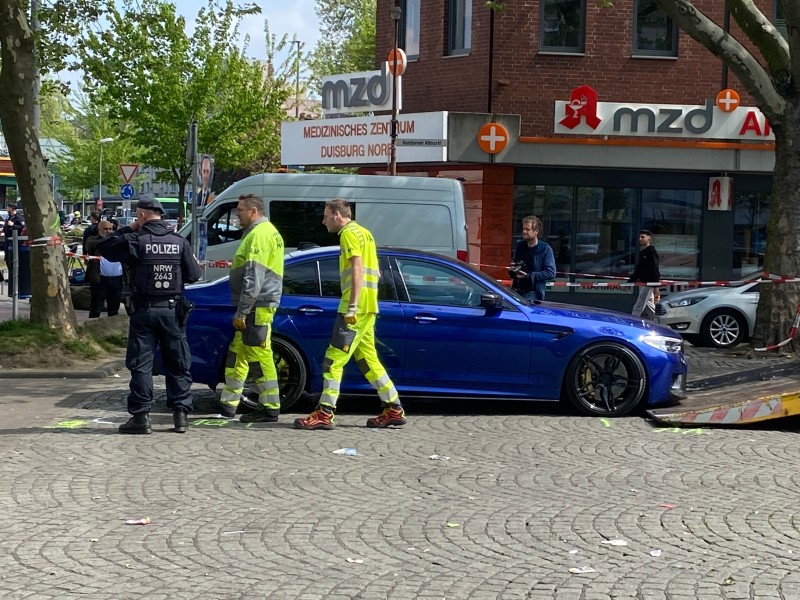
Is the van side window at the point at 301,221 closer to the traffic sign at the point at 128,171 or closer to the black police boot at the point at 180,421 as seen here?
the black police boot at the point at 180,421

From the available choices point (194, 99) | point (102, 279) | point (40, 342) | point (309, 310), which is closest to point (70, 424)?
point (309, 310)

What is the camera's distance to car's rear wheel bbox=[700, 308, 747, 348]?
17.5m

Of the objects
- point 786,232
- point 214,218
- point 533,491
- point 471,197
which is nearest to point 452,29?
point 471,197

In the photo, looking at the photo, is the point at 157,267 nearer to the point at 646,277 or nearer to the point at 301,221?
the point at 301,221

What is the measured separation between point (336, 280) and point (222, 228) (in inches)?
355

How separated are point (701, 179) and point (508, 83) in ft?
14.3

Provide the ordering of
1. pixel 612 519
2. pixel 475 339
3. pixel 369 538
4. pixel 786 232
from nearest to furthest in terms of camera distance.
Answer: pixel 369 538, pixel 612 519, pixel 475 339, pixel 786 232

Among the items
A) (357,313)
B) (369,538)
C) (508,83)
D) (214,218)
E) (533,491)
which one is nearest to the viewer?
(369,538)

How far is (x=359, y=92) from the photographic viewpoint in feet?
81.8

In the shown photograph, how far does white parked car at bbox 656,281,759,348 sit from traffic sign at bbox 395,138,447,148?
23.4ft

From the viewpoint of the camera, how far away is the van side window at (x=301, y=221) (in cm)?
1827

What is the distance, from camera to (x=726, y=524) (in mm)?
6434

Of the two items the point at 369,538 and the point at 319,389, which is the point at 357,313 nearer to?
the point at 319,389

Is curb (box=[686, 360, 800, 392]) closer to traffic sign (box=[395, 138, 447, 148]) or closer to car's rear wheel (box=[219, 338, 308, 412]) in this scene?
car's rear wheel (box=[219, 338, 308, 412])
